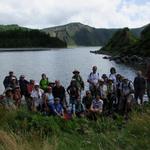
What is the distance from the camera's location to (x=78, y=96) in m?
17.5

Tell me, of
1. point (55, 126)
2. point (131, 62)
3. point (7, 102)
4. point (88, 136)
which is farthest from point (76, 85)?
point (131, 62)

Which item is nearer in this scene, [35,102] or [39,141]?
[39,141]

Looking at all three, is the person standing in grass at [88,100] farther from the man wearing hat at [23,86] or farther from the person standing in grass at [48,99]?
the man wearing hat at [23,86]

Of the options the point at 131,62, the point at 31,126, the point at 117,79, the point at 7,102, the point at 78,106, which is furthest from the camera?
the point at 131,62

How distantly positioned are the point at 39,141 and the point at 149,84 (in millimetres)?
12124

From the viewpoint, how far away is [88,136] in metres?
10.2

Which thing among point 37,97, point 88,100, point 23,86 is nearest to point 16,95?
point 37,97

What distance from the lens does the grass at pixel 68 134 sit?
8.27 metres

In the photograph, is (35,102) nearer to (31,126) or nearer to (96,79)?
(96,79)

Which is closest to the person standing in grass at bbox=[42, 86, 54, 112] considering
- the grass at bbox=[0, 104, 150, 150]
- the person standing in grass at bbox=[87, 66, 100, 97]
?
the person standing in grass at bbox=[87, 66, 100, 97]

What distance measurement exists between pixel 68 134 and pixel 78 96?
6301mm

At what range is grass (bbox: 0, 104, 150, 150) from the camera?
27.1 feet

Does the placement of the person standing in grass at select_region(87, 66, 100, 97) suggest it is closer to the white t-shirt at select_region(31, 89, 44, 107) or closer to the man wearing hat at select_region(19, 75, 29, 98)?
the white t-shirt at select_region(31, 89, 44, 107)

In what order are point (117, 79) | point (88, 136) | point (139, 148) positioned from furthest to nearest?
point (117, 79) < point (88, 136) < point (139, 148)
